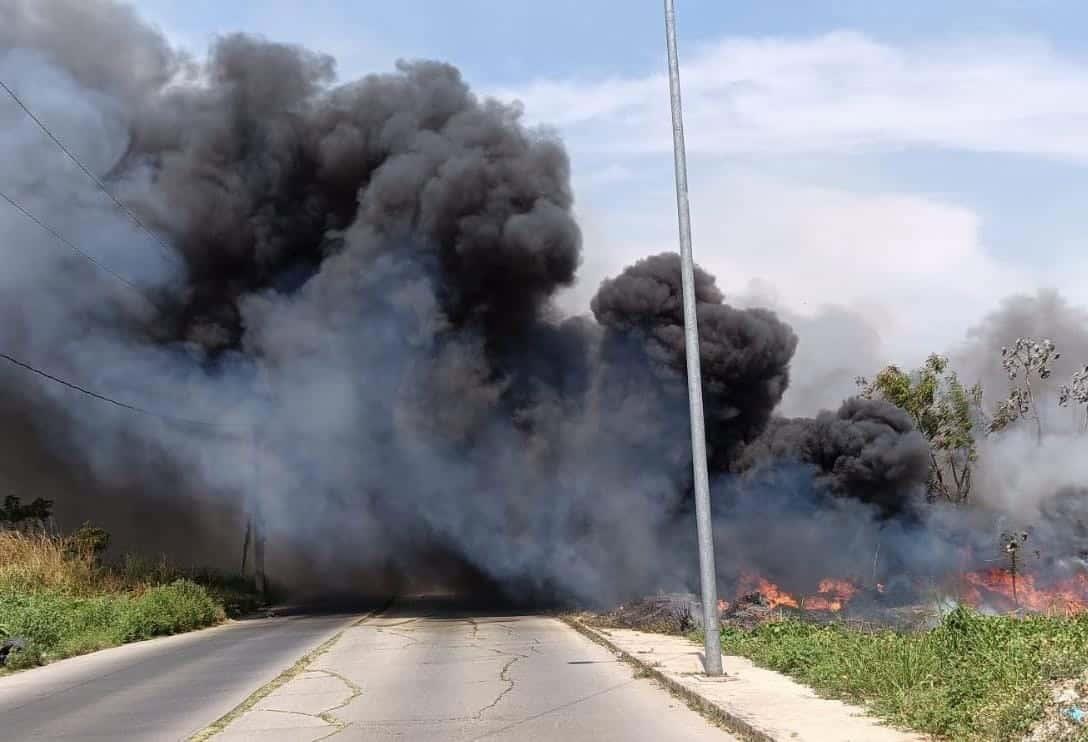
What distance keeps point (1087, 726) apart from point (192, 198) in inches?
1114

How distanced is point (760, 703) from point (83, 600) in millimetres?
16992

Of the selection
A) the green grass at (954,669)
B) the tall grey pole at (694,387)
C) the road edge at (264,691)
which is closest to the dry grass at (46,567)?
the road edge at (264,691)

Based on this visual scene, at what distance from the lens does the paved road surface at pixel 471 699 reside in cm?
938

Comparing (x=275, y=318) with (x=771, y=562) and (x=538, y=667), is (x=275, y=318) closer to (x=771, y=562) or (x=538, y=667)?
(x=771, y=562)

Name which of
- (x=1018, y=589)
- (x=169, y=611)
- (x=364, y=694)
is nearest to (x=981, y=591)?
(x=1018, y=589)

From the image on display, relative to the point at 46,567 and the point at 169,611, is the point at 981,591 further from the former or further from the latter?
the point at 46,567

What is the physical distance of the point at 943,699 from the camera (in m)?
8.50

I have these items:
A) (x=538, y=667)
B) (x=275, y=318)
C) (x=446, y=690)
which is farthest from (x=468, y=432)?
(x=446, y=690)

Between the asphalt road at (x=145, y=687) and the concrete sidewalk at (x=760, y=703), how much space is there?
4705mm

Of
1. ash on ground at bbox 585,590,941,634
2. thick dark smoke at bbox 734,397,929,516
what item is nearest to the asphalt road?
ash on ground at bbox 585,590,941,634

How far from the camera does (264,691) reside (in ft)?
41.3

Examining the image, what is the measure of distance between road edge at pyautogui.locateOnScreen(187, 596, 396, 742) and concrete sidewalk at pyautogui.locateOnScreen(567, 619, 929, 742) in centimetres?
441

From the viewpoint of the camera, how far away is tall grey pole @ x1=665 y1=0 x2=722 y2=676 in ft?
41.4

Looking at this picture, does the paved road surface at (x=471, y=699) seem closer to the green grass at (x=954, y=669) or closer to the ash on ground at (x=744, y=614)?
the green grass at (x=954, y=669)
